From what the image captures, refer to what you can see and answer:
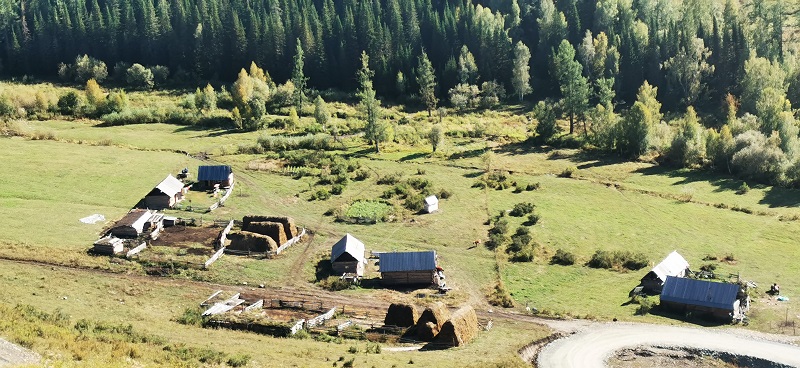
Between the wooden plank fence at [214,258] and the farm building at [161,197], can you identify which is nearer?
the wooden plank fence at [214,258]

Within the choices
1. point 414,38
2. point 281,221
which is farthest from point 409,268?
point 414,38

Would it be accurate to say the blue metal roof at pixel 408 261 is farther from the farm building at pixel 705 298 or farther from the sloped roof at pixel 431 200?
the farm building at pixel 705 298

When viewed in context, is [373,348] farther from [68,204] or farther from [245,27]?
[245,27]

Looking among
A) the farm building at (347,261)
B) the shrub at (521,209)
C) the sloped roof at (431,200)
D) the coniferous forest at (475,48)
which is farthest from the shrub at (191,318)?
the coniferous forest at (475,48)

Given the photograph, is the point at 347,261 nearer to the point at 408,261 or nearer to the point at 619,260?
the point at 408,261

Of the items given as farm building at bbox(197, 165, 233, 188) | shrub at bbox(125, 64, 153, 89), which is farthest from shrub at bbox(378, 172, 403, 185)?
shrub at bbox(125, 64, 153, 89)
